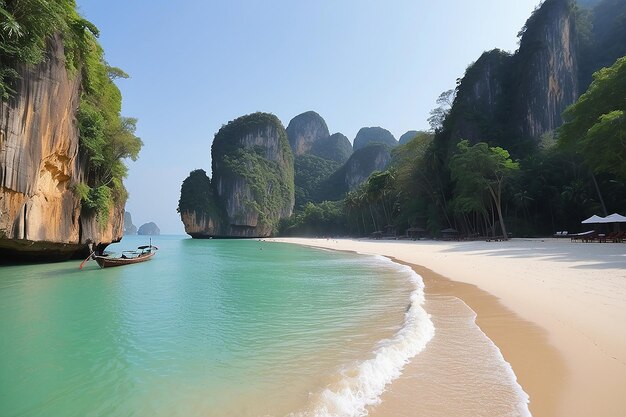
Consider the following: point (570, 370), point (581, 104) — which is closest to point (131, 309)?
point (570, 370)

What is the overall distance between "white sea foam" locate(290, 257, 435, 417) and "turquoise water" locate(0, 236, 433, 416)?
2 centimetres

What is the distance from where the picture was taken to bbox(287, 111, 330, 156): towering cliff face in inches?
7077

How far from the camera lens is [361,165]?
430 ft

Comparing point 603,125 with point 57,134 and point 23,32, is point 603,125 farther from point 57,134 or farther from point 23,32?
point 57,134

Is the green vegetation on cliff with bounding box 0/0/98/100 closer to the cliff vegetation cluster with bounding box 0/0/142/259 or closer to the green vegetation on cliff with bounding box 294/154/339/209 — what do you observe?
the cliff vegetation cluster with bounding box 0/0/142/259

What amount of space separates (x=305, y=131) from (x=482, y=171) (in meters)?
155

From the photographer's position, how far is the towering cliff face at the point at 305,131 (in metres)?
180

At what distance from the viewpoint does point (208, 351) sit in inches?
201

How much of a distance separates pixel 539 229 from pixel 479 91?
2763 centimetres

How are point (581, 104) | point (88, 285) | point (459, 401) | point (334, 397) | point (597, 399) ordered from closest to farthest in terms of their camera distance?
1. point (597, 399)
2. point (459, 401)
3. point (334, 397)
4. point (88, 285)
5. point (581, 104)

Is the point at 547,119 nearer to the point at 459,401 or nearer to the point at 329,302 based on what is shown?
the point at 329,302

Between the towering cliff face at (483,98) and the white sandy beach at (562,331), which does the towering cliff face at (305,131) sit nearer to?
the towering cliff face at (483,98)

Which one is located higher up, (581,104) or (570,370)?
(581,104)

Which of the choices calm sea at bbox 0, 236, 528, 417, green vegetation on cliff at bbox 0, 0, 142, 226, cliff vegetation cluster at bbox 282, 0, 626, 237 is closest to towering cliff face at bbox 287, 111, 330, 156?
cliff vegetation cluster at bbox 282, 0, 626, 237
